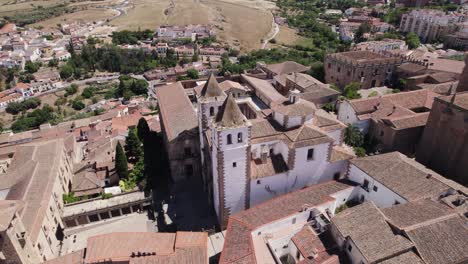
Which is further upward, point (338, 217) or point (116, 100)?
point (338, 217)

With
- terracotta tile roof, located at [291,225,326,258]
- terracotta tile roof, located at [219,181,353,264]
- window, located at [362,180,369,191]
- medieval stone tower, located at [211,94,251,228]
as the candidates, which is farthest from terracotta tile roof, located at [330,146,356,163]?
medieval stone tower, located at [211,94,251,228]

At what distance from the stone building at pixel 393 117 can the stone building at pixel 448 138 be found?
2637mm

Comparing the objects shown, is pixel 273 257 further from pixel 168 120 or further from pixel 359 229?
pixel 168 120

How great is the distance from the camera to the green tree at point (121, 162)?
38531mm

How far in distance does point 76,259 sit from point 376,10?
524 ft

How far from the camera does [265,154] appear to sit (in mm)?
30688

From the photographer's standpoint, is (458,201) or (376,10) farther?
(376,10)

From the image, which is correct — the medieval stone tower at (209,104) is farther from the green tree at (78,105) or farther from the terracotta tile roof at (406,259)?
the green tree at (78,105)

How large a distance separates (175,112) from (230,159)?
55.2ft

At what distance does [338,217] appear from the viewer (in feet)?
81.1

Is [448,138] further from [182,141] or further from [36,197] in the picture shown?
[36,197]

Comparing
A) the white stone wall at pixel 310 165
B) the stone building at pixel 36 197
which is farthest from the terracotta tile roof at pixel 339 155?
the stone building at pixel 36 197

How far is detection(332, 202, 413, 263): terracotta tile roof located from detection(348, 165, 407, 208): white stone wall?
3.75 meters

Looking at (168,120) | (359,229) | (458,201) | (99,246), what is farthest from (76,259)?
(458,201)
